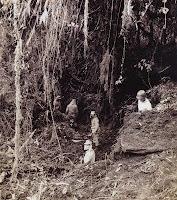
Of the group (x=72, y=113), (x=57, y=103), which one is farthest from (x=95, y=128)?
(x=57, y=103)

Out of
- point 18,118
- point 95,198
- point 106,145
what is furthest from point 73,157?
point 95,198

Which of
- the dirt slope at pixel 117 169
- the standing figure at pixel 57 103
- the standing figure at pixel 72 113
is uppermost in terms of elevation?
the standing figure at pixel 57 103

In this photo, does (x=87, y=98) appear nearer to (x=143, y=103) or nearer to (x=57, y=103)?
(x=57, y=103)

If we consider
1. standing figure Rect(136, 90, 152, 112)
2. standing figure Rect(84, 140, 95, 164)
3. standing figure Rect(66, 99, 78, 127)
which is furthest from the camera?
standing figure Rect(66, 99, 78, 127)

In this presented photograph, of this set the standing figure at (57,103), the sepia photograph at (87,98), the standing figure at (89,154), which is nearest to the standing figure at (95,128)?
the sepia photograph at (87,98)

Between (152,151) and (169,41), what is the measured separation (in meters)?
2.08

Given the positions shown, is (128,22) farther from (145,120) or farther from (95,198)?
(95,198)

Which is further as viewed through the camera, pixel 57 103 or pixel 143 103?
pixel 57 103

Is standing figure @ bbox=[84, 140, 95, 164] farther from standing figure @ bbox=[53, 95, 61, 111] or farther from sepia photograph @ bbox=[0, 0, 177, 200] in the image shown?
standing figure @ bbox=[53, 95, 61, 111]

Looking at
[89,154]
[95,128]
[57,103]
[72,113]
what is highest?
[57,103]

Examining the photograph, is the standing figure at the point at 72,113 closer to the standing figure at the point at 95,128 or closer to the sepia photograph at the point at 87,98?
the sepia photograph at the point at 87,98

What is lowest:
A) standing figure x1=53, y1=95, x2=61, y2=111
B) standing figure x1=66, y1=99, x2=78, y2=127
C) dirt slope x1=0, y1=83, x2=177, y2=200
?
dirt slope x1=0, y1=83, x2=177, y2=200

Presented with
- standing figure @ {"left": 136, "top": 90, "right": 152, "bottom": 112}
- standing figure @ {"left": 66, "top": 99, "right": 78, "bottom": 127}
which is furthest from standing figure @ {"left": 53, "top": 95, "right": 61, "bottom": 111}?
standing figure @ {"left": 136, "top": 90, "right": 152, "bottom": 112}

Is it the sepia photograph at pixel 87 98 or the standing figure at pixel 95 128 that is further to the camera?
the standing figure at pixel 95 128
